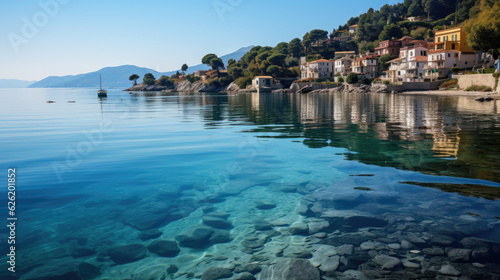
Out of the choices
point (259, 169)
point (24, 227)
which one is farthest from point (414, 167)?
point (24, 227)

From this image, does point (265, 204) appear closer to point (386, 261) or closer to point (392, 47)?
point (386, 261)

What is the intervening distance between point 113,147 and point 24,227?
11.5 m

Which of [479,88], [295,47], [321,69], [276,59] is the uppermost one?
[295,47]

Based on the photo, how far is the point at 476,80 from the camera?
7119 centimetres

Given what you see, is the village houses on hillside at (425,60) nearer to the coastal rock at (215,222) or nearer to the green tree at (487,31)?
the green tree at (487,31)

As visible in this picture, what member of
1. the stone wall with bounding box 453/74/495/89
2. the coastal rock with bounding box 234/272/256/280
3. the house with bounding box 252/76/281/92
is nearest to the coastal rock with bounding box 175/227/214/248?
the coastal rock with bounding box 234/272/256/280

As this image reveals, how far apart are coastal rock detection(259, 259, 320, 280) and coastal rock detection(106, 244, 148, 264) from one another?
262 cm

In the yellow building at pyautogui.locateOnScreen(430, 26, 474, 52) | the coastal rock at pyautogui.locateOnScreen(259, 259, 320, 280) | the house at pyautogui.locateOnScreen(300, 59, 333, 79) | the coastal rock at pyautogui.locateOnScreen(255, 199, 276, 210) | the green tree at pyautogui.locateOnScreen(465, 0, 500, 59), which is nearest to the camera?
the coastal rock at pyautogui.locateOnScreen(259, 259, 320, 280)

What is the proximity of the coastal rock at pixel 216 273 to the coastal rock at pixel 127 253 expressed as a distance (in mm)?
1534

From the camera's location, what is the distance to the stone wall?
64.8 metres

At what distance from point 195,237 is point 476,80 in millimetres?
82416

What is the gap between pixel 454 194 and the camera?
378 inches

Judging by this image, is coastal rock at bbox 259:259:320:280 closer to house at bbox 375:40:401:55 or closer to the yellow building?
the yellow building

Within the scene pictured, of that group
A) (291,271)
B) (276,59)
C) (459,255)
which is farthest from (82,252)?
(276,59)
